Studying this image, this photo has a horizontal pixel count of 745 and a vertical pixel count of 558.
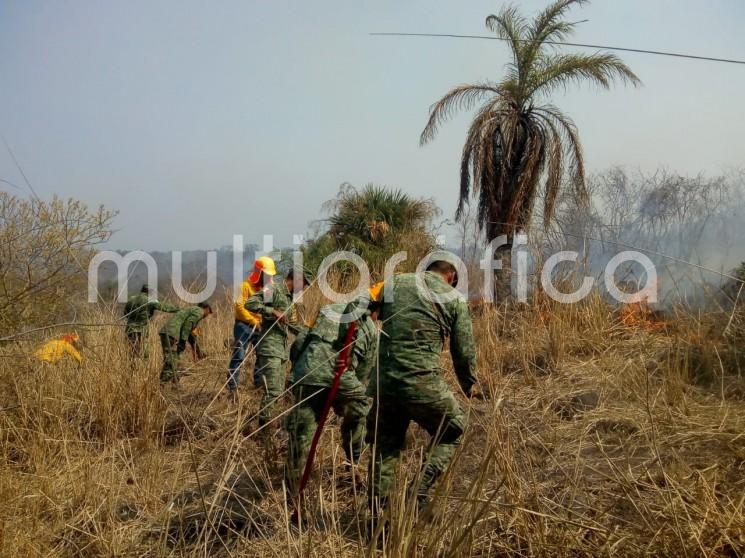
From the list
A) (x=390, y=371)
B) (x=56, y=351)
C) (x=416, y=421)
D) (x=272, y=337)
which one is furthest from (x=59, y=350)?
(x=416, y=421)

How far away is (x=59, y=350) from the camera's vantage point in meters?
5.84

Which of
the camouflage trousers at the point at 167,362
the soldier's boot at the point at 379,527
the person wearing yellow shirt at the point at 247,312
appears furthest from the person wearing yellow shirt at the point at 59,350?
the soldier's boot at the point at 379,527

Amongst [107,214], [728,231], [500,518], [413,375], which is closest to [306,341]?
[413,375]

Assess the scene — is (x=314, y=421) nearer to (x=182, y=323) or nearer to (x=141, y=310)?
(x=182, y=323)

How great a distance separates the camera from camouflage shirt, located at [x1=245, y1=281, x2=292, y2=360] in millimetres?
5431

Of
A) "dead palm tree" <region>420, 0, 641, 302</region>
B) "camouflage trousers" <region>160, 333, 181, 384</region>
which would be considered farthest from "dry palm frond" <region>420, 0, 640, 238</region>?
"camouflage trousers" <region>160, 333, 181, 384</region>

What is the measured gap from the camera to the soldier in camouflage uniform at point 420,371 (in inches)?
140

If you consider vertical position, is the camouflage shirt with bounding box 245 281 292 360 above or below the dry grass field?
above

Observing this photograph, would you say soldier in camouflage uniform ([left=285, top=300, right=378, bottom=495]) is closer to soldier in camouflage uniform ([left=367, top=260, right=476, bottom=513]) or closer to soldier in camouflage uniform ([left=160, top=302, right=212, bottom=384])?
soldier in camouflage uniform ([left=367, top=260, right=476, bottom=513])

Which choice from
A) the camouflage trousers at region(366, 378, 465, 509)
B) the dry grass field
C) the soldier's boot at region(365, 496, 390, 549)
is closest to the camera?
the soldier's boot at region(365, 496, 390, 549)

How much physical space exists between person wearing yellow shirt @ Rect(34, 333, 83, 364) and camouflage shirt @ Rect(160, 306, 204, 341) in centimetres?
118

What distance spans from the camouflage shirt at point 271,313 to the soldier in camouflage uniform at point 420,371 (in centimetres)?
192

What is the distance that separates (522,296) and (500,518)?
209 inches

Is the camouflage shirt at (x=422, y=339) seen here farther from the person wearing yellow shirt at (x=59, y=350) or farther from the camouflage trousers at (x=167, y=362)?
the person wearing yellow shirt at (x=59, y=350)
